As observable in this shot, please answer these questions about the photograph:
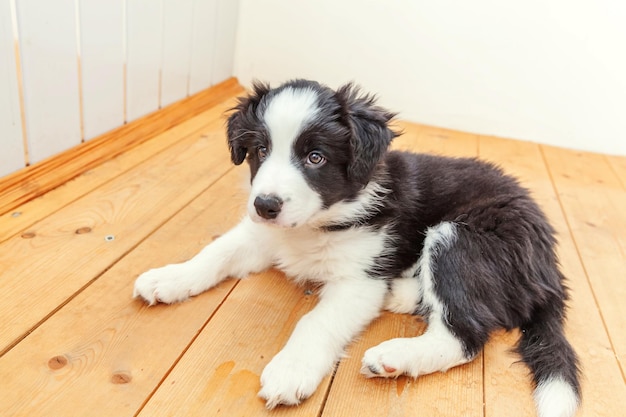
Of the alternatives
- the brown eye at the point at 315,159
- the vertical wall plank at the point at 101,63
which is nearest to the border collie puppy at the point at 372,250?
the brown eye at the point at 315,159

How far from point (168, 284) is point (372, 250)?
70cm

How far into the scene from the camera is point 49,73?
2.34 meters

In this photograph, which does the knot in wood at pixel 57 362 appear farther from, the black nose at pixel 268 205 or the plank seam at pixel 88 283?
the black nose at pixel 268 205

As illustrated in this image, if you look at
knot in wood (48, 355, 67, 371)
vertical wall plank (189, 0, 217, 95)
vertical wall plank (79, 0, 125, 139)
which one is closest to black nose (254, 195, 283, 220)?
knot in wood (48, 355, 67, 371)

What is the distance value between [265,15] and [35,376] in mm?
3461

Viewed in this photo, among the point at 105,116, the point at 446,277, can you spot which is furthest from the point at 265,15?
the point at 446,277

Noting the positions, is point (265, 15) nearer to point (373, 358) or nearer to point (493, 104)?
point (493, 104)

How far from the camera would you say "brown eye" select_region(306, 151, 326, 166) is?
1.69m

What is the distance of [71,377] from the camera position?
1.42 metres

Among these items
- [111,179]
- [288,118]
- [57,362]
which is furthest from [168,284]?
[111,179]

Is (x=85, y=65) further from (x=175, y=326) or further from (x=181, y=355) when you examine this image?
(x=181, y=355)

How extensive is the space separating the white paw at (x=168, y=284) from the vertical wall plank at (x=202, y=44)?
224 centimetres

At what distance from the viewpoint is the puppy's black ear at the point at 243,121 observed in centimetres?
180

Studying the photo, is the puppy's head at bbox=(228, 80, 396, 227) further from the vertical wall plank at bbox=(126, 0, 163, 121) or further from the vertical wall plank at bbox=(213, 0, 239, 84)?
the vertical wall plank at bbox=(213, 0, 239, 84)
